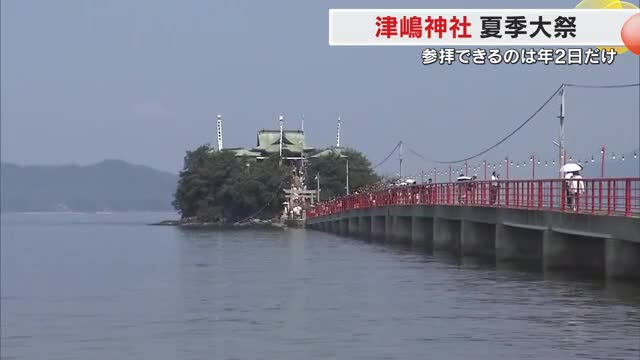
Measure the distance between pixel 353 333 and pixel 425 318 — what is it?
14.4ft

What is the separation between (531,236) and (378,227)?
47.8 metres

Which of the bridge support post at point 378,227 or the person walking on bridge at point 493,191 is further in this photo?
the bridge support post at point 378,227

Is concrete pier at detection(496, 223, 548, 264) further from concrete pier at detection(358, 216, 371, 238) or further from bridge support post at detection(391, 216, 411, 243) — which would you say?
concrete pier at detection(358, 216, 371, 238)

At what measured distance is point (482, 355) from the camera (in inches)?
1160

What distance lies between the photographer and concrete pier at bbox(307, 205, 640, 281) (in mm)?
47031

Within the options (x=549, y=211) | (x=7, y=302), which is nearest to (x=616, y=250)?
(x=549, y=211)

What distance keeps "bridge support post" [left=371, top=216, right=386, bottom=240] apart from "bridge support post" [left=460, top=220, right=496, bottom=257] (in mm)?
35879

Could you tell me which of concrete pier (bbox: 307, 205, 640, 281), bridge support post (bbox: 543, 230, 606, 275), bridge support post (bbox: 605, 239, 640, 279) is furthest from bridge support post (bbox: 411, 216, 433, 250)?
bridge support post (bbox: 605, 239, 640, 279)

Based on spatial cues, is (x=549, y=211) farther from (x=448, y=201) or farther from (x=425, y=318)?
(x=448, y=201)

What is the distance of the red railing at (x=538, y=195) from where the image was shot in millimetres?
47938

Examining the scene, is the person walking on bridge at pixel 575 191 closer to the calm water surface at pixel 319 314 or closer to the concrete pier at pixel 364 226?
the calm water surface at pixel 319 314

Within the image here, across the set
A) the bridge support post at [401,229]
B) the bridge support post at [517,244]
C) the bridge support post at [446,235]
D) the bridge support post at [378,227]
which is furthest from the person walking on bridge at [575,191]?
the bridge support post at [378,227]

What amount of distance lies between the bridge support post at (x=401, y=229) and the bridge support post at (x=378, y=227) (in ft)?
26.6

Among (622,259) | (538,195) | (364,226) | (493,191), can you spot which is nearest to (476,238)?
(493,191)
